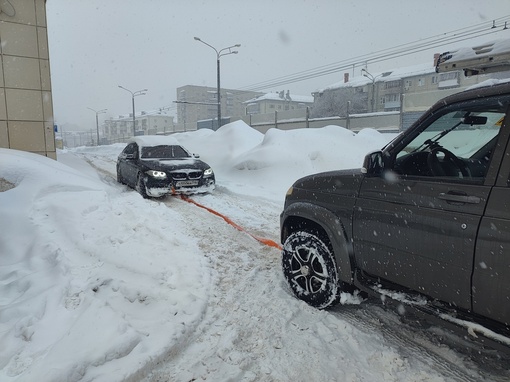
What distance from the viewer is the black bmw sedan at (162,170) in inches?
331

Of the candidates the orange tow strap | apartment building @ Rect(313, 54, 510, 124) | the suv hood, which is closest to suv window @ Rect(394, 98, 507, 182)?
the suv hood

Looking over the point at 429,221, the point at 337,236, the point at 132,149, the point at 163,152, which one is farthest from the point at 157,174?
the point at 429,221

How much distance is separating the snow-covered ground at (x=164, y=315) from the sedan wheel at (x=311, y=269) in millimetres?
147

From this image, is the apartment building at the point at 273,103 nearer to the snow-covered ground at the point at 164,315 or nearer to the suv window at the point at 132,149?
the suv window at the point at 132,149

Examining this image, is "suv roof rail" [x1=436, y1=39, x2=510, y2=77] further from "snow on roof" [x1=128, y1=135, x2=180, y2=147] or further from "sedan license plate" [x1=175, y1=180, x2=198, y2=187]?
"snow on roof" [x1=128, y1=135, x2=180, y2=147]

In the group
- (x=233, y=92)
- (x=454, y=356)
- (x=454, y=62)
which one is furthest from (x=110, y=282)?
(x=233, y=92)

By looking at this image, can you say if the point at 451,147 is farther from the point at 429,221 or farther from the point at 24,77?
the point at 24,77

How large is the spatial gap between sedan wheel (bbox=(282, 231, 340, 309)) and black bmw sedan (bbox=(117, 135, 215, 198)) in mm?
5404

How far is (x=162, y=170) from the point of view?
8.50 m

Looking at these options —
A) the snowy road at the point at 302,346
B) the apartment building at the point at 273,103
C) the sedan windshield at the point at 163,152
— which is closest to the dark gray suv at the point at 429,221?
the snowy road at the point at 302,346

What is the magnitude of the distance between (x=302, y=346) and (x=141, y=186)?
675 centimetres

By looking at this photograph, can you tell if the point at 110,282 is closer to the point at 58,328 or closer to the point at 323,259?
the point at 58,328

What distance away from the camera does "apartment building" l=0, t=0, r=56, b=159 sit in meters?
11.7

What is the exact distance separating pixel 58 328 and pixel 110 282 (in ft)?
2.44
